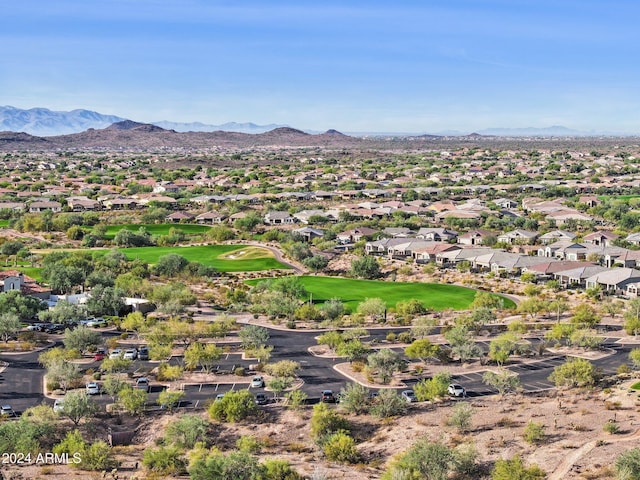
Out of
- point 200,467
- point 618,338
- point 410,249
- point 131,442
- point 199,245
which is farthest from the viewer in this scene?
point 199,245

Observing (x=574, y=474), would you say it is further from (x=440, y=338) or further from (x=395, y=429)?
(x=440, y=338)

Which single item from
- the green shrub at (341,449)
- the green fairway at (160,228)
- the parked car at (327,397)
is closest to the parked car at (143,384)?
the parked car at (327,397)

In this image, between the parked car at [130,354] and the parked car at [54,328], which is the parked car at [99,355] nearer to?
the parked car at [130,354]

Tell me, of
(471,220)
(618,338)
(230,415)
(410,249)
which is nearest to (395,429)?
(230,415)

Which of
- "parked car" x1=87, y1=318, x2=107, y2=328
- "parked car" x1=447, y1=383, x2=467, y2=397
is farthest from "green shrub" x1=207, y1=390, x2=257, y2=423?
"parked car" x1=87, y1=318, x2=107, y2=328

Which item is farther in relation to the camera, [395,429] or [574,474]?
[395,429]

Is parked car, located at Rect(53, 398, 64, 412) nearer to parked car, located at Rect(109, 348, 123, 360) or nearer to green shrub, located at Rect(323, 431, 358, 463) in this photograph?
parked car, located at Rect(109, 348, 123, 360)
